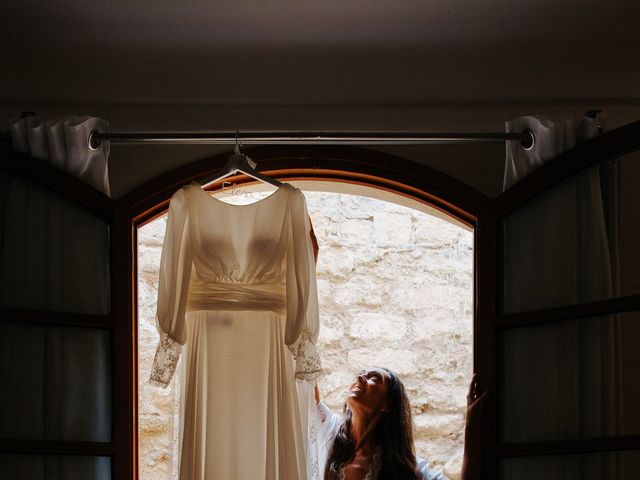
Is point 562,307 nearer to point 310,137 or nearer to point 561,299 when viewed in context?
point 561,299

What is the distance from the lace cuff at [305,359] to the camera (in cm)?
230

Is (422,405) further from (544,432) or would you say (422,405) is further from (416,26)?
(416,26)

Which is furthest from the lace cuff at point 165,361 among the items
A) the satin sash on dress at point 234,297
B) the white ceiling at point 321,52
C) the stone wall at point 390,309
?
the stone wall at point 390,309

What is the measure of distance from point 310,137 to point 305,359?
63 centimetres

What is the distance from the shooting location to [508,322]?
2.46 meters

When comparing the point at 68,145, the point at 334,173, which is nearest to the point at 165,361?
the point at 68,145

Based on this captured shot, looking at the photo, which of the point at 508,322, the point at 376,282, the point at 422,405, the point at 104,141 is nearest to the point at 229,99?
the point at 104,141

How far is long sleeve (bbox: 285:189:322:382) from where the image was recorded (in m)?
2.31

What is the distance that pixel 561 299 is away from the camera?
97.1 inches

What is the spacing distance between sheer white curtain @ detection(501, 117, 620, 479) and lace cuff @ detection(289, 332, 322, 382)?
57 centimetres

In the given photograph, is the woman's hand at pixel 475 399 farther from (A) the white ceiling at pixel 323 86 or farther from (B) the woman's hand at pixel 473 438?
(A) the white ceiling at pixel 323 86

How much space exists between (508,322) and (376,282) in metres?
1.90

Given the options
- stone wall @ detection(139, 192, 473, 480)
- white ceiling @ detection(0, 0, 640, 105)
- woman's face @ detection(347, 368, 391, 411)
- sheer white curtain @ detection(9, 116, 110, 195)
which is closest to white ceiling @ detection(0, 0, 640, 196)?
white ceiling @ detection(0, 0, 640, 105)

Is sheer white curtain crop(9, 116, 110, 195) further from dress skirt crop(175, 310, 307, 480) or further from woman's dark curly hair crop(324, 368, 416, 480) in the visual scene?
woman's dark curly hair crop(324, 368, 416, 480)
